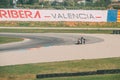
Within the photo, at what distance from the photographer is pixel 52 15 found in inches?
2143

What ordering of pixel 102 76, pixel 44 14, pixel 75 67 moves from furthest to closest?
pixel 44 14, pixel 75 67, pixel 102 76

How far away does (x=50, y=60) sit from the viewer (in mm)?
25453

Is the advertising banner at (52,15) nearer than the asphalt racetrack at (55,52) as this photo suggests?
No

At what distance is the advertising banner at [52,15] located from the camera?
177 ft

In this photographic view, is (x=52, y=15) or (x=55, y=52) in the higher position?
(x=55, y=52)

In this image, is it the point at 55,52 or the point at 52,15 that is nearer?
the point at 55,52

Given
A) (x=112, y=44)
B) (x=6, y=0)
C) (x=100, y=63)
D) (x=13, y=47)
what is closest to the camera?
(x=100, y=63)

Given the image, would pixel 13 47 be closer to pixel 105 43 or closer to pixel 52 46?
pixel 52 46

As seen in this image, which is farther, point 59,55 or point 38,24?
point 38,24

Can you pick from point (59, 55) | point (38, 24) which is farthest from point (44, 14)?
point (59, 55)

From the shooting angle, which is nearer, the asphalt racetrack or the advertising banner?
the asphalt racetrack

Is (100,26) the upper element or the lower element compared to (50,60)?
lower

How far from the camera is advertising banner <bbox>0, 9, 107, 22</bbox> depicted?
2126 inches

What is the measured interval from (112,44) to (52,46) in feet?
21.7
